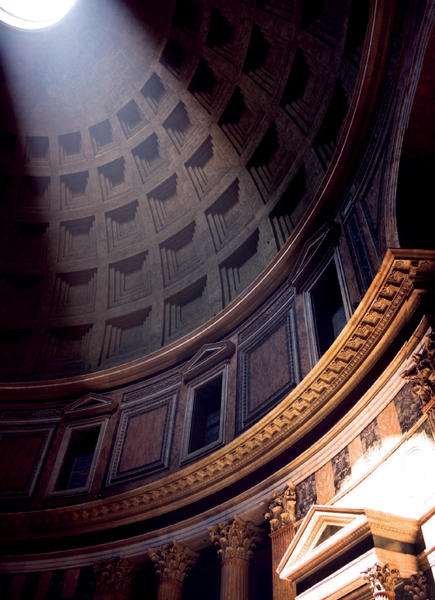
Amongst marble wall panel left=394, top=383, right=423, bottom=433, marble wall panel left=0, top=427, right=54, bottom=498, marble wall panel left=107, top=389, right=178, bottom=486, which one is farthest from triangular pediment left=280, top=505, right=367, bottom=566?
marble wall panel left=0, top=427, right=54, bottom=498

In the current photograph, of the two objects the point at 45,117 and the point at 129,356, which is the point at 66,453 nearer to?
the point at 129,356

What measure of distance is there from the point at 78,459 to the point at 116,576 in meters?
4.55

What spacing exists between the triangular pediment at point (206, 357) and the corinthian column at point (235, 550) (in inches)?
177

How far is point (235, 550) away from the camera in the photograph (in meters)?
8.86

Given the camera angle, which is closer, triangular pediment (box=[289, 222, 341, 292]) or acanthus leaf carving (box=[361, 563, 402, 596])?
acanthus leaf carving (box=[361, 563, 402, 596])

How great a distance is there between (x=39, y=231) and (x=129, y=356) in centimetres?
747

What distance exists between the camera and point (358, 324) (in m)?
7.60

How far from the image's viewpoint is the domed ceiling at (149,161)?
13.8 metres

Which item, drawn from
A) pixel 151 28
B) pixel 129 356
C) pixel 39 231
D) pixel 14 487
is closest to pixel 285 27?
pixel 151 28

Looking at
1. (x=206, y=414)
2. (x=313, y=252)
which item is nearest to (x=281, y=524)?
(x=206, y=414)

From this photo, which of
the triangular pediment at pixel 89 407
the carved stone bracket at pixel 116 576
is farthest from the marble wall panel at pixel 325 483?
the triangular pediment at pixel 89 407

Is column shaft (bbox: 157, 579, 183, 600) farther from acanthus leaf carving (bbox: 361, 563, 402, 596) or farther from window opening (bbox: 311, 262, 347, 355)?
acanthus leaf carving (bbox: 361, 563, 402, 596)

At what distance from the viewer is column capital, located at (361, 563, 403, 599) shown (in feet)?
15.1

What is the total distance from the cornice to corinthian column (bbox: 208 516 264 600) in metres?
0.88
